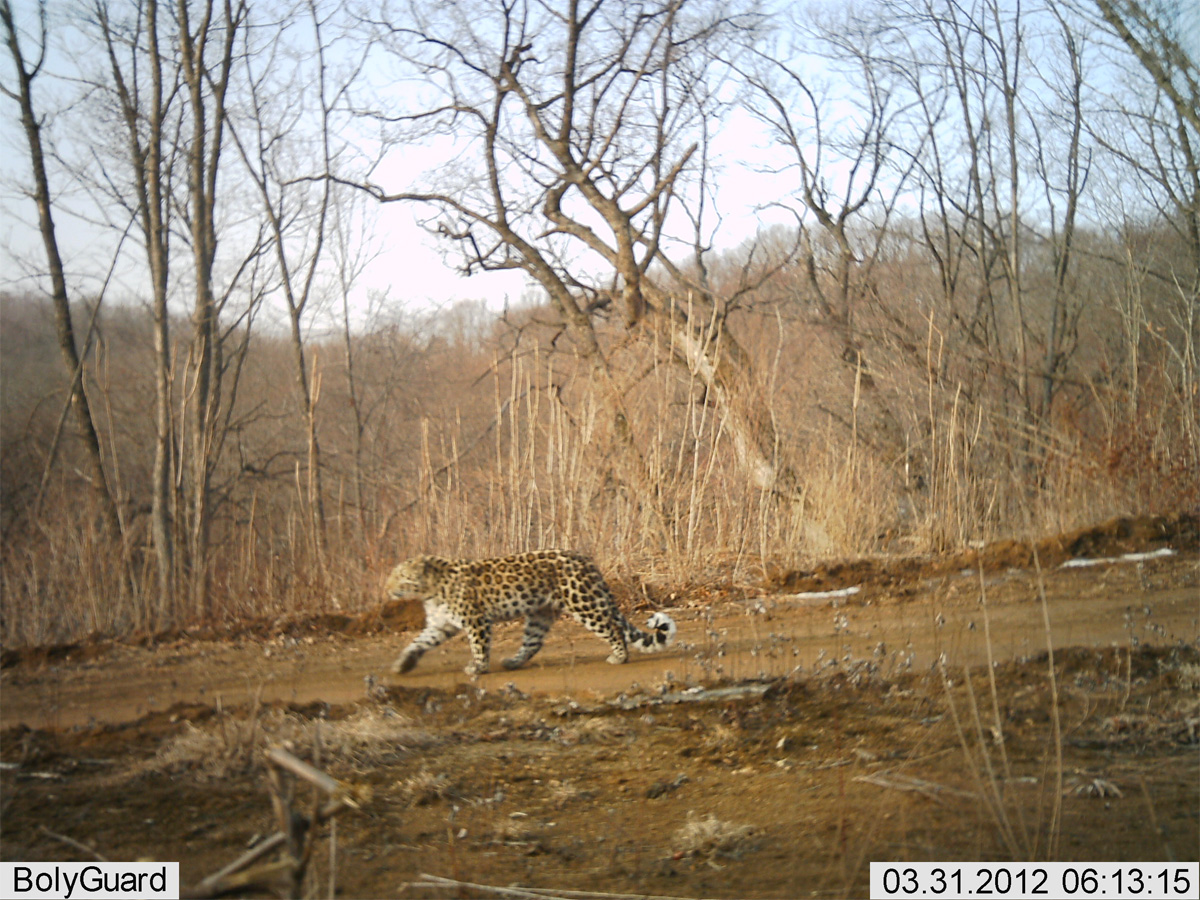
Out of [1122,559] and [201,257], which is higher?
[201,257]

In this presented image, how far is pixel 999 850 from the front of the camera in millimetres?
2471

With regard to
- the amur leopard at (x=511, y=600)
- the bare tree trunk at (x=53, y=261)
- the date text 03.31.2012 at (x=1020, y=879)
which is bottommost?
the date text 03.31.2012 at (x=1020, y=879)

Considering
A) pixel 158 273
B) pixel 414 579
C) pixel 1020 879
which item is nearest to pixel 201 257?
pixel 158 273

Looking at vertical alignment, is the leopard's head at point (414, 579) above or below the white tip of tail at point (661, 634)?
above

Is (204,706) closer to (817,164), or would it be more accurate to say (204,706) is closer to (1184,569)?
(1184,569)

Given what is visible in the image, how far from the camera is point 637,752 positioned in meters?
3.23

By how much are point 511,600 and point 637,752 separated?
1094 mm

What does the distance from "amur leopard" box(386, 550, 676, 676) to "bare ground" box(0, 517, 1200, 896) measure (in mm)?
94

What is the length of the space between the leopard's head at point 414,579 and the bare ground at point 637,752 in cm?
21

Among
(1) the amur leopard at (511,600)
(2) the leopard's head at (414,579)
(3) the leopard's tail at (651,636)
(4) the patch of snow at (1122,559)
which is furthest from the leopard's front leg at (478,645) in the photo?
(4) the patch of snow at (1122,559)

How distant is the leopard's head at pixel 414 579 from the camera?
4020 millimetres

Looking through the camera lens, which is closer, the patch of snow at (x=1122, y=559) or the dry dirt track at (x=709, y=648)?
the dry dirt track at (x=709, y=648)

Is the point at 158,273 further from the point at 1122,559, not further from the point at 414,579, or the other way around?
the point at 1122,559

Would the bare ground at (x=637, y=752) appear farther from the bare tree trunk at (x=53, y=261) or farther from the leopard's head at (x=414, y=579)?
the bare tree trunk at (x=53, y=261)
